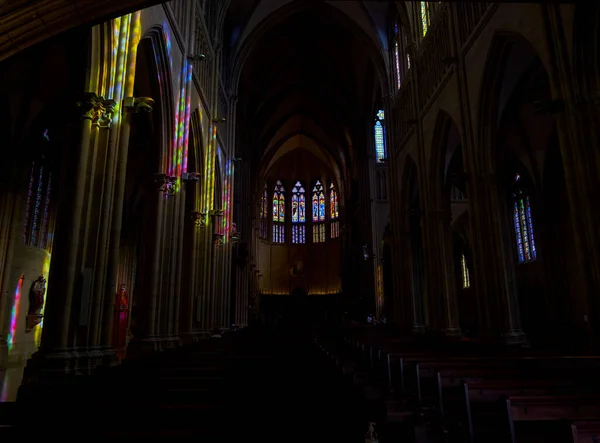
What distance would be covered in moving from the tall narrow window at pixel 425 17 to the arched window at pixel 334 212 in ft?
99.1

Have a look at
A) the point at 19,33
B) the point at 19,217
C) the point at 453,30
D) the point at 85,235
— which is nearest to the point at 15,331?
the point at 19,217

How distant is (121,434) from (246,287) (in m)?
27.5

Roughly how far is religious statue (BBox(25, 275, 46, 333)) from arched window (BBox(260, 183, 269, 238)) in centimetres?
3272

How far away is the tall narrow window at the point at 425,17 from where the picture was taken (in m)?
17.2

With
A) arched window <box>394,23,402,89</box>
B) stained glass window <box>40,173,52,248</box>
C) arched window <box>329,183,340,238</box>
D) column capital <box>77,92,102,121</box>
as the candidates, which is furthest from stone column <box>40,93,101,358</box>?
arched window <box>329,183,340,238</box>

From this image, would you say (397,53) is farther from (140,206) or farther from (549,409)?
(549,409)

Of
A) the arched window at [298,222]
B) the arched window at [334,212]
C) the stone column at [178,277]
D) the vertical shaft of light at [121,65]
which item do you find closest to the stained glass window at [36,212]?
the stone column at [178,277]

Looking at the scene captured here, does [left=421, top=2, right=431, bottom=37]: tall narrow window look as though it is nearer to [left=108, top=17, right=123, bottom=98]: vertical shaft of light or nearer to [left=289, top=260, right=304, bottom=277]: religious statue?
[left=108, top=17, right=123, bottom=98]: vertical shaft of light

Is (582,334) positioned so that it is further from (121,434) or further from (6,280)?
(6,280)

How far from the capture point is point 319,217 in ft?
162

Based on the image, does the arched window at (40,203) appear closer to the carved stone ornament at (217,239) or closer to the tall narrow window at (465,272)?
the carved stone ornament at (217,239)

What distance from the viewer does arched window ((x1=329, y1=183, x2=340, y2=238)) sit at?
4774 cm

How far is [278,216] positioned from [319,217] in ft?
15.0

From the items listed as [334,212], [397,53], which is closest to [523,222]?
[397,53]
